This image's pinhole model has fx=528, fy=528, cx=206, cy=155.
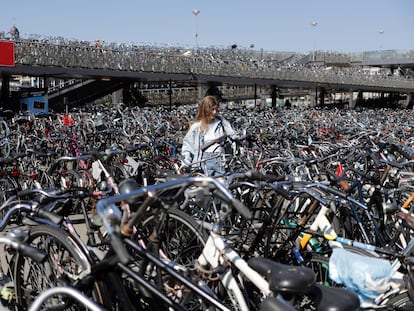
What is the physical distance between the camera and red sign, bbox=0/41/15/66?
17.0 meters

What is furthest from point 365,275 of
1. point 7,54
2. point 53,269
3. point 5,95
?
Answer: point 5,95

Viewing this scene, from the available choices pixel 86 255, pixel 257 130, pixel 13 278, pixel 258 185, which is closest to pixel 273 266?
pixel 86 255

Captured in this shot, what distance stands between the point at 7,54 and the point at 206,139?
44.4 feet

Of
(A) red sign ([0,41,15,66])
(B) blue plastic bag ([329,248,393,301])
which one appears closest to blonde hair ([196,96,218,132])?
(B) blue plastic bag ([329,248,393,301])

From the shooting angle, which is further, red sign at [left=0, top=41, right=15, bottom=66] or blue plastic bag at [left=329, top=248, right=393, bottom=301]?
red sign at [left=0, top=41, right=15, bottom=66]

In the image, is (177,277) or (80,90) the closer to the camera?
(177,277)

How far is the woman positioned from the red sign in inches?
519

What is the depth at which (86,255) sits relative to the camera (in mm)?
2639

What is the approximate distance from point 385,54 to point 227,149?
52.1 m

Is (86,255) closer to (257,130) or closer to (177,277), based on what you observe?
(177,277)

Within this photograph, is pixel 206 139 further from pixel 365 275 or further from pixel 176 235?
pixel 365 275

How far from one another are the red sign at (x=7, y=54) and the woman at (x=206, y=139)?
13171 millimetres

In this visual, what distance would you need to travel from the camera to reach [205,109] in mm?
5625

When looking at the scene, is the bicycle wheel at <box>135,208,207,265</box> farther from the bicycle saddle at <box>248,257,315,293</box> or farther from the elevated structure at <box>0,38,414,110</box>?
the elevated structure at <box>0,38,414,110</box>
